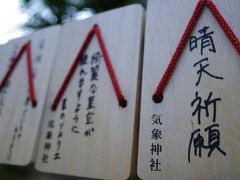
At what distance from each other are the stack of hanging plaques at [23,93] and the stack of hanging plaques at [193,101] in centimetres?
33

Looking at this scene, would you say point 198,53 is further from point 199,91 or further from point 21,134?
point 21,134

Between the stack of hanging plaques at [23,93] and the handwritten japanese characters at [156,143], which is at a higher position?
the stack of hanging plaques at [23,93]

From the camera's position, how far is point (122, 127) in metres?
0.53

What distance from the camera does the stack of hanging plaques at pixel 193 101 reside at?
0.43m

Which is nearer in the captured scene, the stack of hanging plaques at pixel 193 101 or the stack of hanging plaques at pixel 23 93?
the stack of hanging plaques at pixel 193 101

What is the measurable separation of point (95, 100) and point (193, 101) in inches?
9.3

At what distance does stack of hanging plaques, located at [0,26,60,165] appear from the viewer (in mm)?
669

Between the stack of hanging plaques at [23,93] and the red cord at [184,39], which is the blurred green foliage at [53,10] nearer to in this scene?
the stack of hanging plaques at [23,93]

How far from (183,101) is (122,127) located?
14 centimetres

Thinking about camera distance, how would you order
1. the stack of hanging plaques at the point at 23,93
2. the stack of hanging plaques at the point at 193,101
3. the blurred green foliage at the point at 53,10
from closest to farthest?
the stack of hanging plaques at the point at 193,101 < the stack of hanging plaques at the point at 23,93 < the blurred green foliage at the point at 53,10

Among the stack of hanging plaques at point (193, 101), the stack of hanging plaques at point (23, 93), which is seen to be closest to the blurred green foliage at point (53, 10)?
the stack of hanging plaques at point (23, 93)

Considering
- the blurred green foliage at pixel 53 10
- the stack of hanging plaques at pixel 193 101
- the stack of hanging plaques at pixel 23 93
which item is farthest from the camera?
the blurred green foliage at pixel 53 10

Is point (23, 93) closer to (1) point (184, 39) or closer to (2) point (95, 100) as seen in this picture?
(2) point (95, 100)

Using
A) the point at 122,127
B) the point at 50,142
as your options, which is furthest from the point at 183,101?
the point at 50,142
